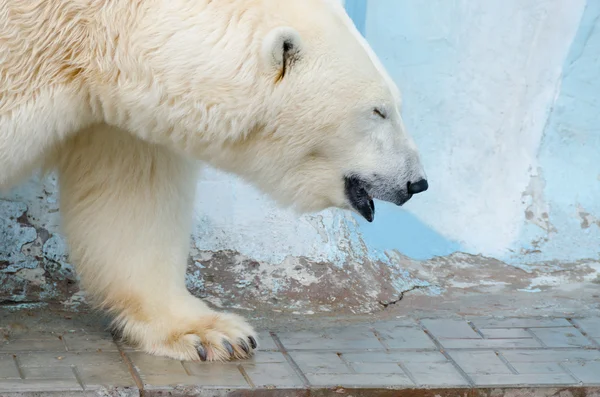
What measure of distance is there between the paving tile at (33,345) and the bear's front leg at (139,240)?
0.17 meters

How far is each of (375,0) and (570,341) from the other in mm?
1477

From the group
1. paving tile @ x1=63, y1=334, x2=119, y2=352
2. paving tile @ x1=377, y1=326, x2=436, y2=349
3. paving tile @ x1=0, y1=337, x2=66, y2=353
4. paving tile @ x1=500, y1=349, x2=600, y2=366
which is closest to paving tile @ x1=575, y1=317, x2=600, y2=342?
paving tile @ x1=500, y1=349, x2=600, y2=366

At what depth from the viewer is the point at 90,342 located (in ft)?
9.89

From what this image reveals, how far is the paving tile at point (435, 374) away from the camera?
2.88 m

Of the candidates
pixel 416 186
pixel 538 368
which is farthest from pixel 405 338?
pixel 416 186

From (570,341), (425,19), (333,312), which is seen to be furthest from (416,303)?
(425,19)

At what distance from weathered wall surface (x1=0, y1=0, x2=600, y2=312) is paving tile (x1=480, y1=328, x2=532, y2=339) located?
1.47 feet

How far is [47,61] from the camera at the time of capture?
2.49 metres

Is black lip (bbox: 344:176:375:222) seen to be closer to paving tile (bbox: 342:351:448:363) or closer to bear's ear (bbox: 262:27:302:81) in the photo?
bear's ear (bbox: 262:27:302:81)

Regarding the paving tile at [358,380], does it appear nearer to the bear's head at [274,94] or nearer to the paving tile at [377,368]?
the paving tile at [377,368]

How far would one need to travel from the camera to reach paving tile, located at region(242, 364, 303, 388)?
2781 millimetres

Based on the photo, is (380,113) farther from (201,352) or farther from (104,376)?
Answer: (104,376)

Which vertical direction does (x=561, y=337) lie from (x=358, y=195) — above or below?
below

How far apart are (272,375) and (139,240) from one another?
0.52 metres
